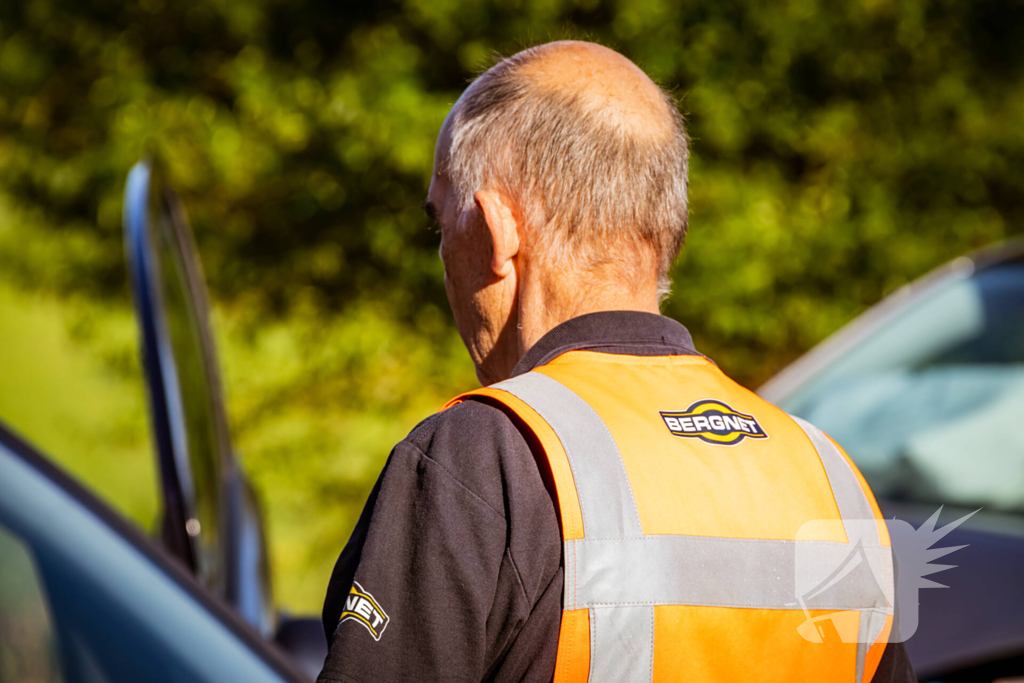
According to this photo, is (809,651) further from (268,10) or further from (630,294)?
(268,10)

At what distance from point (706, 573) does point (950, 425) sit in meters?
2.09

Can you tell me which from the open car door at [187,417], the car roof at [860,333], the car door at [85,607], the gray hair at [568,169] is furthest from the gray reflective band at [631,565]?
the car roof at [860,333]

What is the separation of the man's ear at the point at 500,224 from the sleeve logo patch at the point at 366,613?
Result: 1.44 feet

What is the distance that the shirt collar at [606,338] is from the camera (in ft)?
3.82

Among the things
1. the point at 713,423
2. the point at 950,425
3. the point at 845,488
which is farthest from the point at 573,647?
the point at 950,425

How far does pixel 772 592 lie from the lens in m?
1.09

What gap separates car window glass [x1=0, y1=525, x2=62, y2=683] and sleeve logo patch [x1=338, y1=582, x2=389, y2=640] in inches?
20.1

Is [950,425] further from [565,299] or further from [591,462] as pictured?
[591,462]

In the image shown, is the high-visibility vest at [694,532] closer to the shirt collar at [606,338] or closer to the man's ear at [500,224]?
the shirt collar at [606,338]

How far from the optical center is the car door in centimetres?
122

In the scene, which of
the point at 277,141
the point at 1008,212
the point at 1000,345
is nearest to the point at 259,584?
the point at 1000,345

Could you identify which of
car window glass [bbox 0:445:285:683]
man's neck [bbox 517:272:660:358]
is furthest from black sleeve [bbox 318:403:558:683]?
car window glass [bbox 0:445:285:683]

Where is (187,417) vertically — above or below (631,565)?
below

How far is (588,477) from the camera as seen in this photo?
101cm
